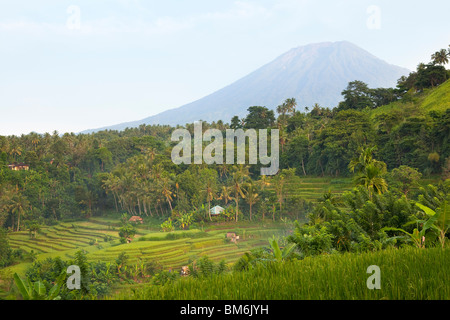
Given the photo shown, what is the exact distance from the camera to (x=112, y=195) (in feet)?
149

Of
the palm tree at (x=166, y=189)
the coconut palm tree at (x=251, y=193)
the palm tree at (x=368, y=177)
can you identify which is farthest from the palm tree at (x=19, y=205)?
the palm tree at (x=368, y=177)

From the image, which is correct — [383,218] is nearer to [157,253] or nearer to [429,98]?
[157,253]

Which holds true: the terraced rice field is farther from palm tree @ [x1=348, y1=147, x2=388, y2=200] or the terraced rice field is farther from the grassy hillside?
the grassy hillside

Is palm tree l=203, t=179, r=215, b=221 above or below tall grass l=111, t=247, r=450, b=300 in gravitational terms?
below

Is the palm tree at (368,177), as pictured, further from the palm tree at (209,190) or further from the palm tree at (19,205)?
the palm tree at (19,205)

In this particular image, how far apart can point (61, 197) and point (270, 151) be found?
96.4ft

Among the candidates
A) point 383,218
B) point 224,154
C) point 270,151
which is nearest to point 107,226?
Answer: point 224,154

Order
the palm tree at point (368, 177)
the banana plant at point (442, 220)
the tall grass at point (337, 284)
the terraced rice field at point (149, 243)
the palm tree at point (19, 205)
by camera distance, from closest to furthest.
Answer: the tall grass at point (337, 284), the banana plant at point (442, 220), the palm tree at point (368, 177), the terraced rice field at point (149, 243), the palm tree at point (19, 205)

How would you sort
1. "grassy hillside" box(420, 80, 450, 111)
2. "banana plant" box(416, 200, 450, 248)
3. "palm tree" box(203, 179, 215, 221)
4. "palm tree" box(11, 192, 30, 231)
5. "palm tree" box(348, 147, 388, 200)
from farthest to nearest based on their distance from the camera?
"palm tree" box(203, 179, 215, 221)
"palm tree" box(11, 192, 30, 231)
"grassy hillside" box(420, 80, 450, 111)
"palm tree" box(348, 147, 388, 200)
"banana plant" box(416, 200, 450, 248)

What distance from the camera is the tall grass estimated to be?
2.32 meters

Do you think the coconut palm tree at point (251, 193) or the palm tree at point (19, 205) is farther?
the palm tree at point (19, 205)

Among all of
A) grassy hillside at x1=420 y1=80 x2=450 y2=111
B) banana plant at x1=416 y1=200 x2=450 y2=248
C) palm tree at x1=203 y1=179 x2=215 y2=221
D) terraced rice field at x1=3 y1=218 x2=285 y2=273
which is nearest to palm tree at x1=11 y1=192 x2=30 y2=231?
terraced rice field at x1=3 y1=218 x2=285 y2=273

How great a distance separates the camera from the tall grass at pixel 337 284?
7.60ft

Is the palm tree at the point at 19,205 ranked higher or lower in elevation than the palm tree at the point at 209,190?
lower
